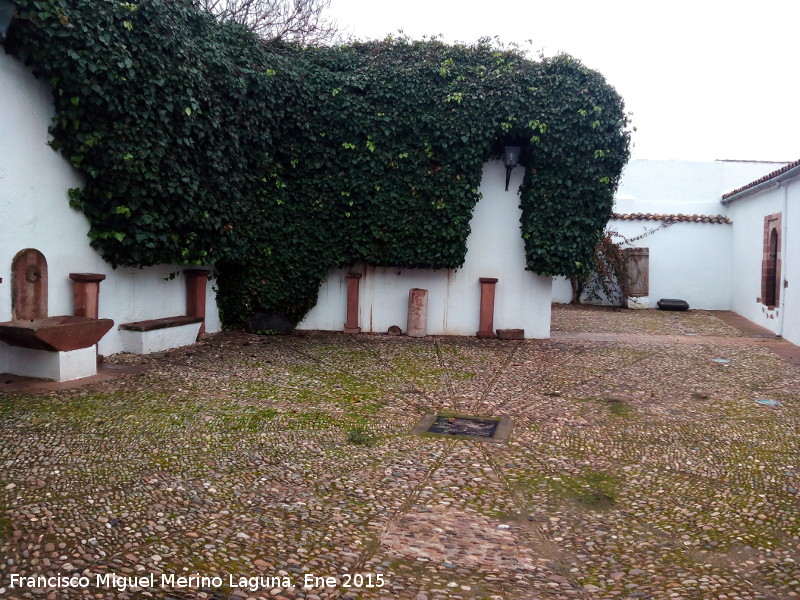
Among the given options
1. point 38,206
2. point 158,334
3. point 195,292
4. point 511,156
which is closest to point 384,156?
point 511,156

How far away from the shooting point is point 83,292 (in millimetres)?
6957

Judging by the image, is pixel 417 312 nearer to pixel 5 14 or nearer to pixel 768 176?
pixel 5 14

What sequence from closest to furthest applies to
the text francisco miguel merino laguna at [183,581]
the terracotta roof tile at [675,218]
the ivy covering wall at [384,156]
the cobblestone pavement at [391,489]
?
the text francisco miguel merino laguna at [183,581] → the cobblestone pavement at [391,489] → the ivy covering wall at [384,156] → the terracotta roof tile at [675,218]

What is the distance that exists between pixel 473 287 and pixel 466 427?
17.1 feet

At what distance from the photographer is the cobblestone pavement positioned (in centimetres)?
291

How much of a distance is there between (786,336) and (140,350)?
10667mm

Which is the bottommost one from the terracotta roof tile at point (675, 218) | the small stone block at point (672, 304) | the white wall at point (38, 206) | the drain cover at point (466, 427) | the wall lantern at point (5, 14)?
the drain cover at point (466, 427)

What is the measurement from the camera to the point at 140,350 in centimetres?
780

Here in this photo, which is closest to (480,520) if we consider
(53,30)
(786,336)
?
(53,30)

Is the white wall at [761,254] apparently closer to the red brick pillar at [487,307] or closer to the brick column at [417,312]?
the red brick pillar at [487,307]

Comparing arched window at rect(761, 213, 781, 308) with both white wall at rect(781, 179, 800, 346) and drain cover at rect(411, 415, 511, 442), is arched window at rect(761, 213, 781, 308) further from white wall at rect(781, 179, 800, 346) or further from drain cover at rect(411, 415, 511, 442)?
drain cover at rect(411, 415, 511, 442)

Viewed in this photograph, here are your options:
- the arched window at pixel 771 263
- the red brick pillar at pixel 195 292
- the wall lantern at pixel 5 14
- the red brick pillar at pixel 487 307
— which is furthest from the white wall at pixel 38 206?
the arched window at pixel 771 263

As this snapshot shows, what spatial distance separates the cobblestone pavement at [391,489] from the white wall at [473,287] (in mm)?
3139

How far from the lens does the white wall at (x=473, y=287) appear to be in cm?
1024
